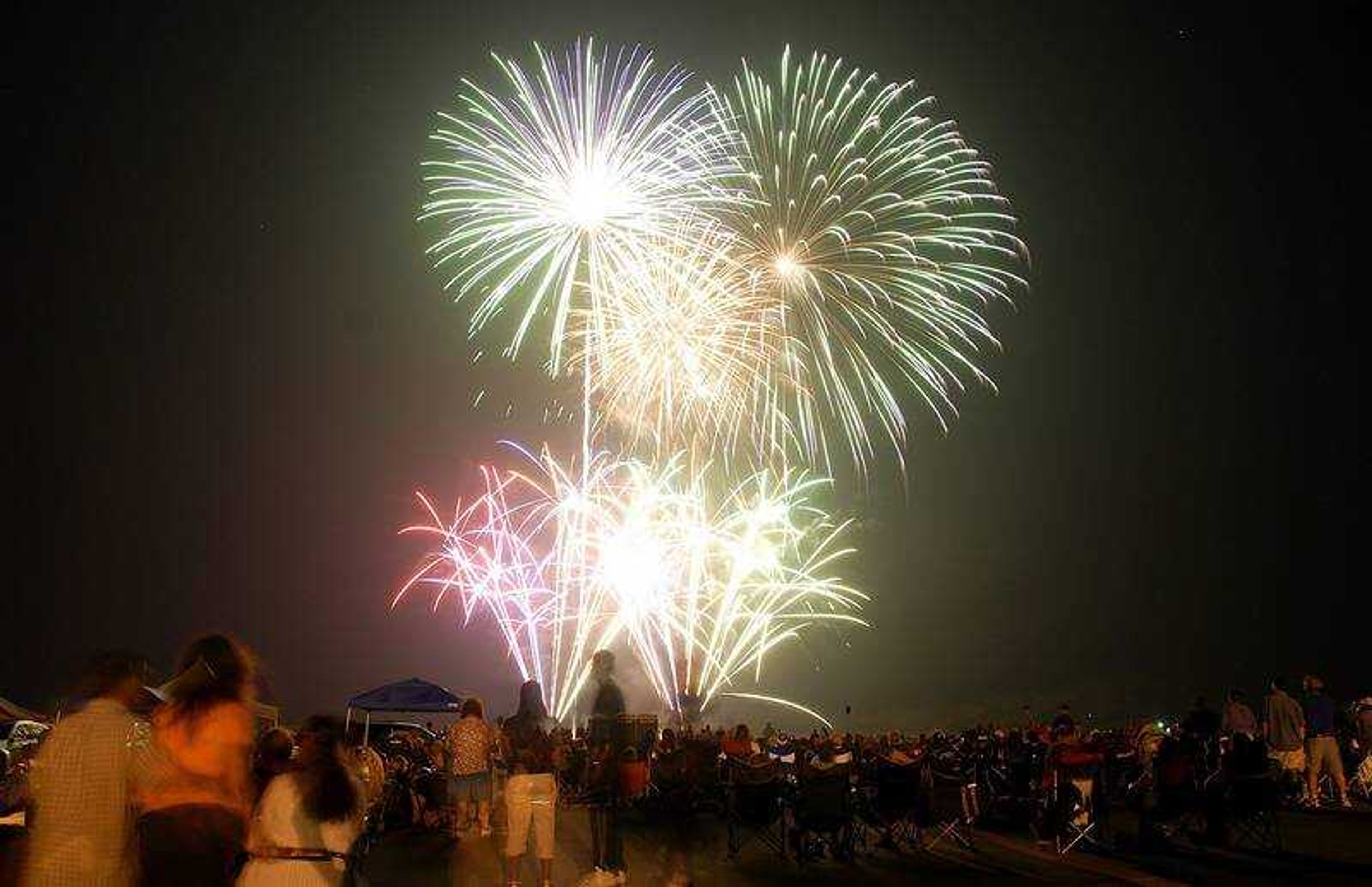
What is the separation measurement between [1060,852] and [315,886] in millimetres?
8766

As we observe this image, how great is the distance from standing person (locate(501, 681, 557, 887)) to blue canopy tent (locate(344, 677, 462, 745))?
12.2m

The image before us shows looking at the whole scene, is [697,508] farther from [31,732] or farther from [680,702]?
[31,732]

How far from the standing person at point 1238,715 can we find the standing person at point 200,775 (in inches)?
562

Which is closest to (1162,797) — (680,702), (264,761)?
(264,761)

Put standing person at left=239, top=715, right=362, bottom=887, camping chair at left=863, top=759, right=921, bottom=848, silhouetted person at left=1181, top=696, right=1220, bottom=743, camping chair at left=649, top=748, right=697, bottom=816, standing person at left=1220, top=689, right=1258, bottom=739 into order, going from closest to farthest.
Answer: standing person at left=239, top=715, right=362, bottom=887
camping chair at left=649, top=748, right=697, bottom=816
camping chair at left=863, top=759, right=921, bottom=848
silhouetted person at left=1181, top=696, right=1220, bottom=743
standing person at left=1220, top=689, right=1258, bottom=739

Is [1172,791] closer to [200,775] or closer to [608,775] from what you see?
[608,775]

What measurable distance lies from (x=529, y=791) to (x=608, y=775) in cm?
69

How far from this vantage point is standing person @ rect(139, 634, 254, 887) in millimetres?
4816

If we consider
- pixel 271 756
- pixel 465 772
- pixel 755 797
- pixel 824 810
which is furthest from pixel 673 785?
pixel 271 756

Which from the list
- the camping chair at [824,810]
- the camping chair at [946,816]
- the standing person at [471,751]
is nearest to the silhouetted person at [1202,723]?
the camping chair at [946,816]

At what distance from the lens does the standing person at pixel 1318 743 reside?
52.3ft

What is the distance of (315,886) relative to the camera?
5324mm

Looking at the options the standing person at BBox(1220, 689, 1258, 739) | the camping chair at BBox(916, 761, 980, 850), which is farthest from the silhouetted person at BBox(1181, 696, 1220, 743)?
the camping chair at BBox(916, 761, 980, 850)

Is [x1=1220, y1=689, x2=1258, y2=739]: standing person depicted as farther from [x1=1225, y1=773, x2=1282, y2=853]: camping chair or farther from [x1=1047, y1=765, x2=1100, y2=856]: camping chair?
[x1=1047, y1=765, x2=1100, y2=856]: camping chair
